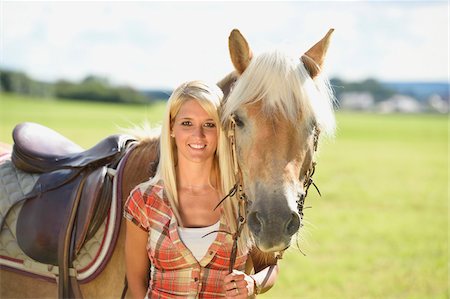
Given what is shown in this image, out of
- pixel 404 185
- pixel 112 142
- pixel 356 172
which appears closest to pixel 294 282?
pixel 112 142

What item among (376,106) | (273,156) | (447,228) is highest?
(273,156)

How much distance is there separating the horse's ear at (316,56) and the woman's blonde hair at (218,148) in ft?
1.62

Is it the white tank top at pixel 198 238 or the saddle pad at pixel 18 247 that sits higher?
the white tank top at pixel 198 238

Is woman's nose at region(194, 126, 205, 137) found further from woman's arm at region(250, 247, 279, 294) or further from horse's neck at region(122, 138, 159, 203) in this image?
woman's arm at region(250, 247, 279, 294)

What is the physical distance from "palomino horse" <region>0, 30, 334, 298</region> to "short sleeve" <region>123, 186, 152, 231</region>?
479 mm

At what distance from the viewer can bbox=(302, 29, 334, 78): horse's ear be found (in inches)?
110

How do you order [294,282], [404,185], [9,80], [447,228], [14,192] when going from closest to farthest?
1. [14,192]
2. [294,282]
3. [447,228]
4. [404,185]
5. [9,80]

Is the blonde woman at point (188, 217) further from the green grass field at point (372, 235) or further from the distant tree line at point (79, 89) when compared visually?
the distant tree line at point (79, 89)

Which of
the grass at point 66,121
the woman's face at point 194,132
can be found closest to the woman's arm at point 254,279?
the woman's face at point 194,132

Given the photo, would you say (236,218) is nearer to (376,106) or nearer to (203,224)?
(203,224)

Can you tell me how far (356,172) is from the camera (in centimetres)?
1919

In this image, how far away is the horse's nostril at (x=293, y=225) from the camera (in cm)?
236

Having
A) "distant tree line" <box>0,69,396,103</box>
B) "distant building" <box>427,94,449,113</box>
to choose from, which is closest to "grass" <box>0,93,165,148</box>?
"distant tree line" <box>0,69,396,103</box>

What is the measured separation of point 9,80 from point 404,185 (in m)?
48.8
